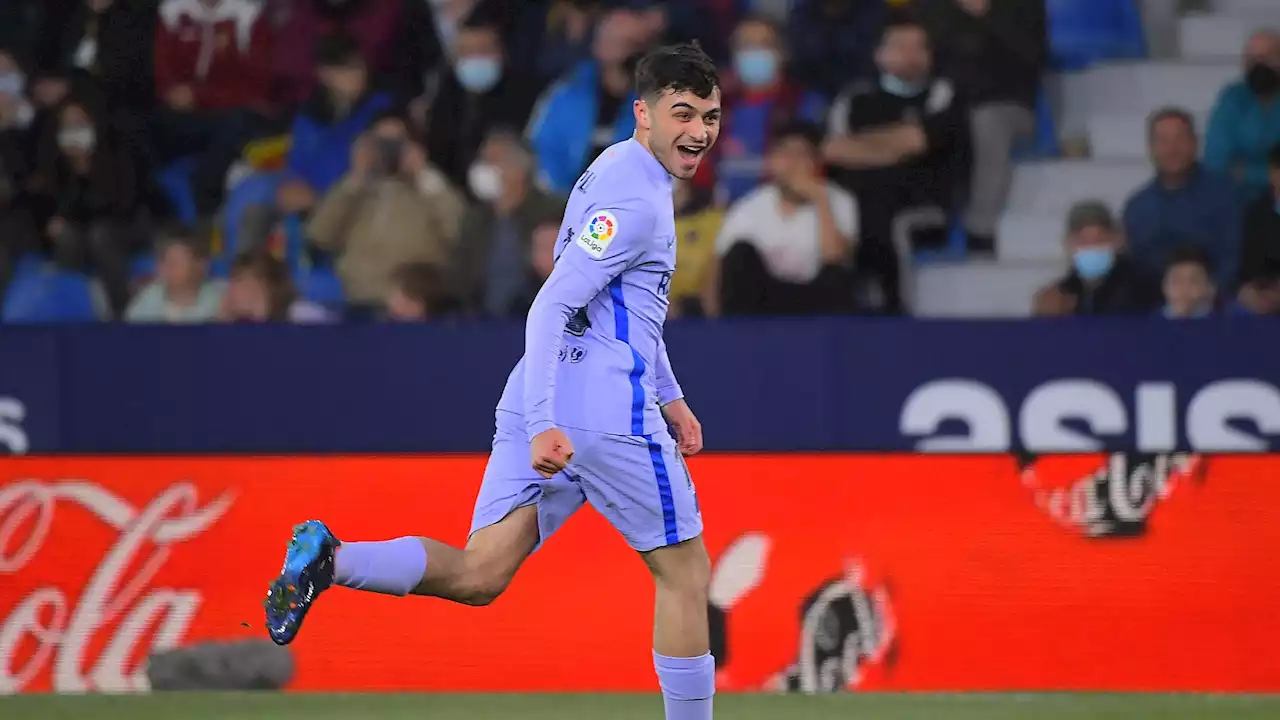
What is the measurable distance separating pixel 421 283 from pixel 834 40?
99.2 inches

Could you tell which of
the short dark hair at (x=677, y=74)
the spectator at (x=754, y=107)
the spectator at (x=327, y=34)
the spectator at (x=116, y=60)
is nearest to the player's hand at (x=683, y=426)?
the short dark hair at (x=677, y=74)

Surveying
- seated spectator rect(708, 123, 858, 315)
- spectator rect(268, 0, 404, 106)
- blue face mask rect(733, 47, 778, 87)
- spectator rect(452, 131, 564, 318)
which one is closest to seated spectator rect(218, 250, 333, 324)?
spectator rect(452, 131, 564, 318)

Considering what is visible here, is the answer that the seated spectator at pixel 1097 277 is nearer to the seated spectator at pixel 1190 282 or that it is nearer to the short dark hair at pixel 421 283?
the seated spectator at pixel 1190 282

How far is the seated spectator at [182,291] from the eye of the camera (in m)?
10.6

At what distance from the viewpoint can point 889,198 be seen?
9.95 meters

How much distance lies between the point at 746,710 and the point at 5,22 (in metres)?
8.23

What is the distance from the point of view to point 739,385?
31.4 ft

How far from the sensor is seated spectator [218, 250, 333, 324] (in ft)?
34.0

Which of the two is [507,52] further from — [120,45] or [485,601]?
[485,601]

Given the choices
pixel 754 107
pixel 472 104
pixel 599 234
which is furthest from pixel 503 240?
pixel 599 234

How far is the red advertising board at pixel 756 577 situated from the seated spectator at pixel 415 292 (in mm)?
3166

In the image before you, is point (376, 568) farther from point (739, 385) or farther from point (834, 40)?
point (834, 40)

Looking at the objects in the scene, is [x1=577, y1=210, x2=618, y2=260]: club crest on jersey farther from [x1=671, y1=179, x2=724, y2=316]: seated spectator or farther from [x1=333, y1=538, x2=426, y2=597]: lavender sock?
[x1=671, y1=179, x2=724, y2=316]: seated spectator

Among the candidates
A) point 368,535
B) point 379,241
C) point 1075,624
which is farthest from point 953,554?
point 379,241
